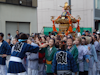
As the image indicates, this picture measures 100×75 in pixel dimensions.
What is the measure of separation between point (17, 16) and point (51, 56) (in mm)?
9870

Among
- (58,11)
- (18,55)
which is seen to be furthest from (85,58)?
(58,11)

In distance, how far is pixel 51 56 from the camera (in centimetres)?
538

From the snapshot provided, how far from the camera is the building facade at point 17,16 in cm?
1364

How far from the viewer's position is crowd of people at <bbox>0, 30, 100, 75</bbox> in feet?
14.3

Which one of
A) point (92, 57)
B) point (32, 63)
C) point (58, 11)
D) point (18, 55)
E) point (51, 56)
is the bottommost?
point (32, 63)

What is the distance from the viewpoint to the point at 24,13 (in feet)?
49.0

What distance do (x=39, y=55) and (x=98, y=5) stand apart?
82.3 ft

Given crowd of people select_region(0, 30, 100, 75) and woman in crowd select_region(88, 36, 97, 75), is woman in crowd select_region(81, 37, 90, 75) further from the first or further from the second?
woman in crowd select_region(88, 36, 97, 75)

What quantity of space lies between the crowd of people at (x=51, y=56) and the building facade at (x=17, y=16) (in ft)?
25.2

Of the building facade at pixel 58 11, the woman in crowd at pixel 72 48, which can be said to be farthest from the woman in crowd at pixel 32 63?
the building facade at pixel 58 11

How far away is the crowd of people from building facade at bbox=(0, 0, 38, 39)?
7684 millimetres

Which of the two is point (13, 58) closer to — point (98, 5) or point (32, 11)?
point (32, 11)

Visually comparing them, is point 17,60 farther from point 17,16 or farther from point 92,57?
point 17,16

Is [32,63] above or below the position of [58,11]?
below
